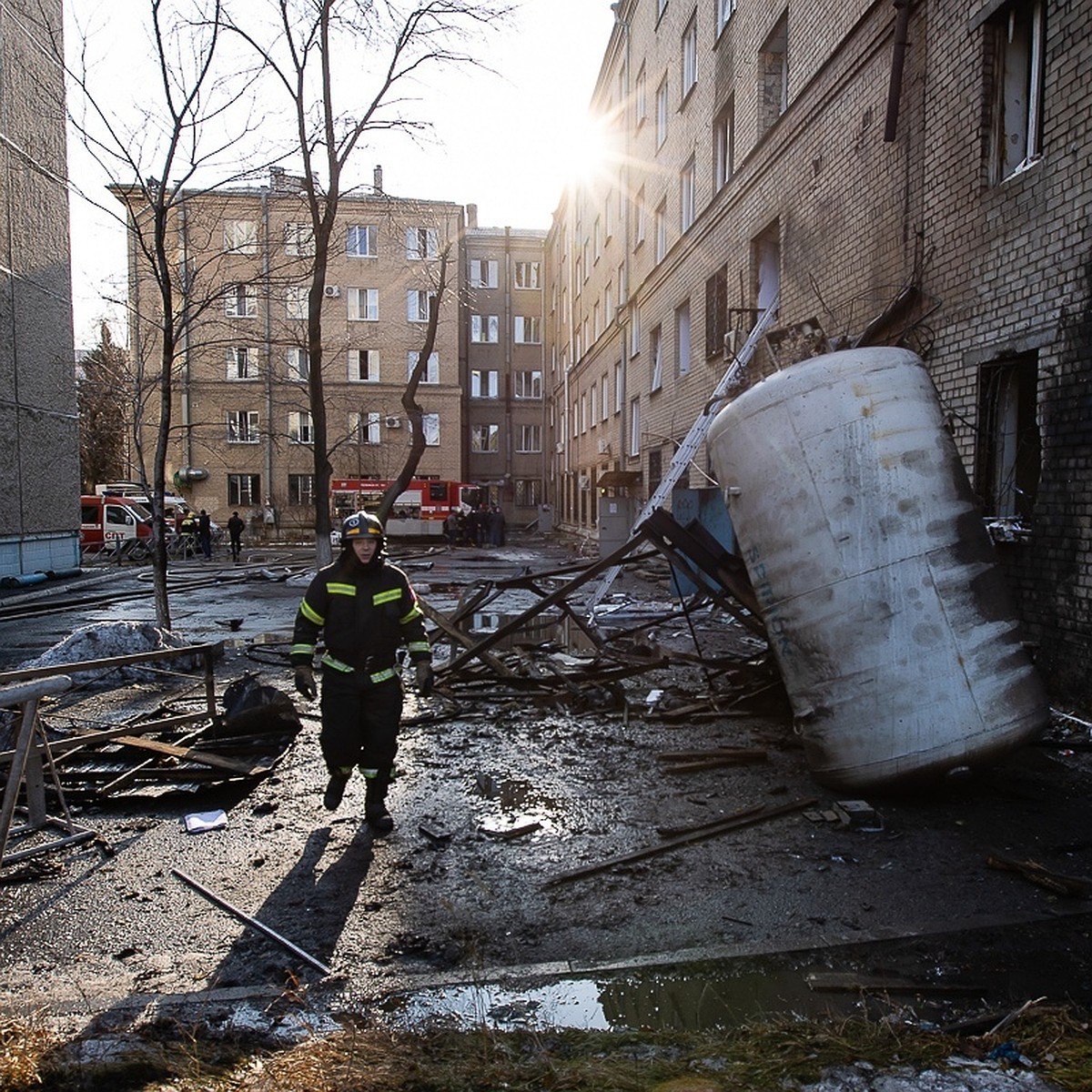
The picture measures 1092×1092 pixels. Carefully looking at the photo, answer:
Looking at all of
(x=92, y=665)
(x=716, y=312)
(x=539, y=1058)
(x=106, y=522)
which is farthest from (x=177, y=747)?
(x=106, y=522)

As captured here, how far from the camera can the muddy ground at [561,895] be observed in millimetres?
2848

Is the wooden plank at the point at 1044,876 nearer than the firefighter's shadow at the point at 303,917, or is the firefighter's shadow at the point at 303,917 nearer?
the firefighter's shadow at the point at 303,917

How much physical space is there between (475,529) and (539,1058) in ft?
89.9

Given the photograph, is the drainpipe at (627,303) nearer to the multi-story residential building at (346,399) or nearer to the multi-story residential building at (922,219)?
the multi-story residential building at (922,219)

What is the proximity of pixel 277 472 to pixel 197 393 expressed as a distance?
183 inches

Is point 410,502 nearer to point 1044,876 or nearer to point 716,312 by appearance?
point 716,312

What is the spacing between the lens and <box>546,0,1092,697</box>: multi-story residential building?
5832mm

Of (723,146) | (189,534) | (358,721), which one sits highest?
(723,146)

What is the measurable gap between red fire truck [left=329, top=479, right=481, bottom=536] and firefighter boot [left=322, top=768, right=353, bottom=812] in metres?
25.9

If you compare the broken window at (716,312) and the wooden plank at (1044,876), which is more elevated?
the broken window at (716,312)

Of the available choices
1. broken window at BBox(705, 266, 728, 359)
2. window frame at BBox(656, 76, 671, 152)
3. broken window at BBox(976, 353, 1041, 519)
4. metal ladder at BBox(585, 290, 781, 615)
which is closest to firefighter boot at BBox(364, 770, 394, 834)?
broken window at BBox(976, 353, 1041, 519)

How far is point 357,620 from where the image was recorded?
170 inches

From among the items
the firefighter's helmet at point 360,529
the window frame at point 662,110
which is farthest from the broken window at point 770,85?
the firefighter's helmet at point 360,529

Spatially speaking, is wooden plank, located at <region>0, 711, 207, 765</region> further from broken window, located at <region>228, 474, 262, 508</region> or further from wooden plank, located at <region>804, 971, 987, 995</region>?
broken window, located at <region>228, 474, 262, 508</region>
